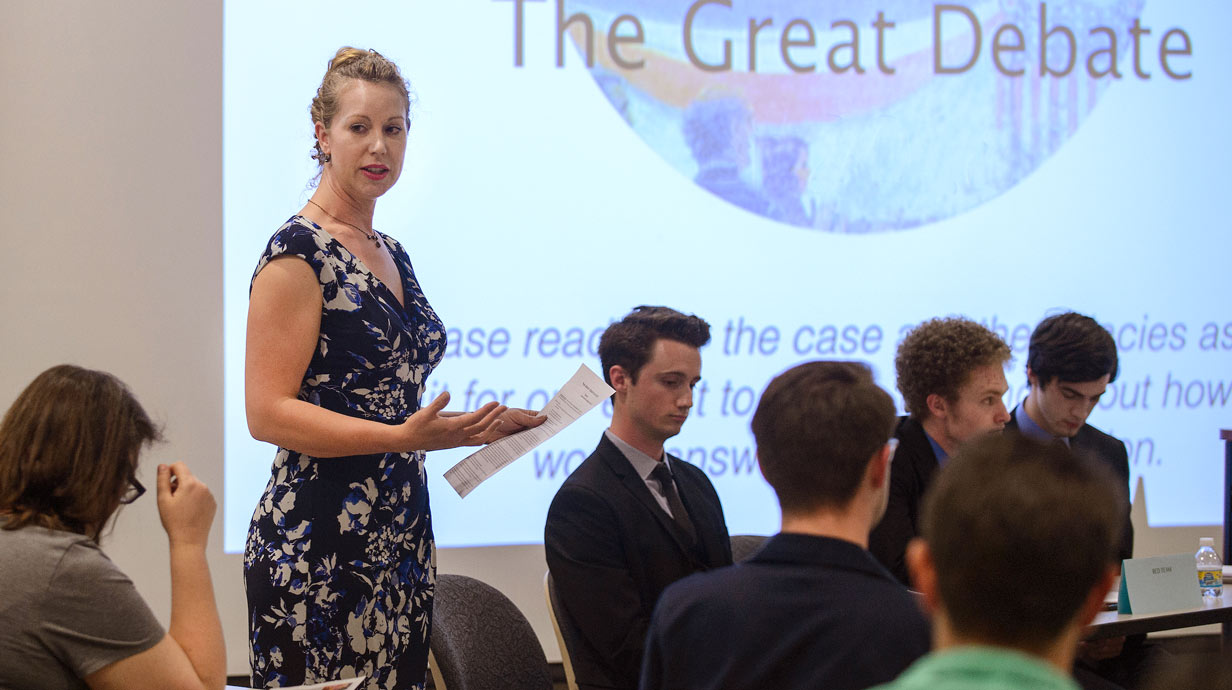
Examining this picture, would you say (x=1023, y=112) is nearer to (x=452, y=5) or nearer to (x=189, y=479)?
(x=452, y=5)

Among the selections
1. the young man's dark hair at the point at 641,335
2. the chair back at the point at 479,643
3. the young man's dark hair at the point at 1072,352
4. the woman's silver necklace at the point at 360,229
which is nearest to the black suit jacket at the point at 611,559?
the chair back at the point at 479,643

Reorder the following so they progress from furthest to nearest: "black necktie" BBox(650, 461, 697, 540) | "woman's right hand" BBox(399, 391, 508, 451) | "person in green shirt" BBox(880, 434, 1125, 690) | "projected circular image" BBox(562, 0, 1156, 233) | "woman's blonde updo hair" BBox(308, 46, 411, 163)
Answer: "projected circular image" BBox(562, 0, 1156, 233) < "black necktie" BBox(650, 461, 697, 540) < "woman's blonde updo hair" BBox(308, 46, 411, 163) < "woman's right hand" BBox(399, 391, 508, 451) < "person in green shirt" BBox(880, 434, 1125, 690)

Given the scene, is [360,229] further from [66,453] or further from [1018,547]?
[1018,547]

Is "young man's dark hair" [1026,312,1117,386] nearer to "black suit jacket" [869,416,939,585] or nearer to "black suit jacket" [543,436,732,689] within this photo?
"black suit jacket" [869,416,939,585]

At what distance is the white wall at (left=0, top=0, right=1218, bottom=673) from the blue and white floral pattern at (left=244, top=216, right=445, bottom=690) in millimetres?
1866

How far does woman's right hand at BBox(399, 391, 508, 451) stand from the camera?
1.88m

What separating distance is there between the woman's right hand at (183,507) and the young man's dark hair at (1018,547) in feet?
3.88

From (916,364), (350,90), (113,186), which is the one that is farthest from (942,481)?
(113,186)

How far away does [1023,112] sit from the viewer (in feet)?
14.0

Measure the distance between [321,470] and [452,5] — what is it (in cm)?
228

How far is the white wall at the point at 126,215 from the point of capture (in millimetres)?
3605

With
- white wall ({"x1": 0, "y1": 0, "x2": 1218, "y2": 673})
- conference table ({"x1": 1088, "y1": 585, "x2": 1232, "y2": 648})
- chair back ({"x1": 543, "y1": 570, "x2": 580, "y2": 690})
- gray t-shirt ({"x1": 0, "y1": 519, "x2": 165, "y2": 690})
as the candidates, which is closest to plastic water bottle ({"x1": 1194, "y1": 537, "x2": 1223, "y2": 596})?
conference table ({"x1": 1088, "y1": 585, "x2": 1232, "y2": 648})

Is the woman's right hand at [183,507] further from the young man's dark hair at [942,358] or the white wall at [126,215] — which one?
the white wall at [126,215]

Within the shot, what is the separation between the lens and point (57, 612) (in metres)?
1.46
